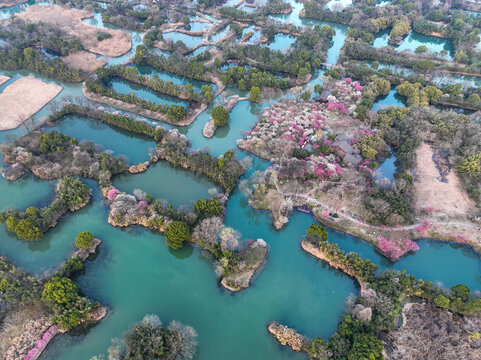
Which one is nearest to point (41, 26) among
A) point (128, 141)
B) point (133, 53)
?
point (133, 53)

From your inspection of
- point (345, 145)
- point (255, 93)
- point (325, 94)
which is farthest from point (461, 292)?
point (255, 93)

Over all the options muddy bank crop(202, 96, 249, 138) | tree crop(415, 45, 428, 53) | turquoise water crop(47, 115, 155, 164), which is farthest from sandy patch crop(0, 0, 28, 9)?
tree crop(415, 45, 428, 53)

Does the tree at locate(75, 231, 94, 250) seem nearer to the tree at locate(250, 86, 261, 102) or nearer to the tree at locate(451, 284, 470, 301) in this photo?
the tree at locate(250, 86, 261, 102)

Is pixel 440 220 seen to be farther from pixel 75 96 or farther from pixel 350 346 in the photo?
pixel 75 96

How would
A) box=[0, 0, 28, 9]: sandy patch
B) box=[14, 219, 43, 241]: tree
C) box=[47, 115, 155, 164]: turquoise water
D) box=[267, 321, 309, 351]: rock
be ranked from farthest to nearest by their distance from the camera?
box=[0, 0, 28, 9]: sandy patch → box=[47, 115, 155, 164]: turquoise water → box=[14, 219, 43, 241]: tree → box=[267, 321, 309, 351]: rock

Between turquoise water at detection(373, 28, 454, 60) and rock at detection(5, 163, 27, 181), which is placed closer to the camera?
rock at detection(5, 163, 27, 181)
